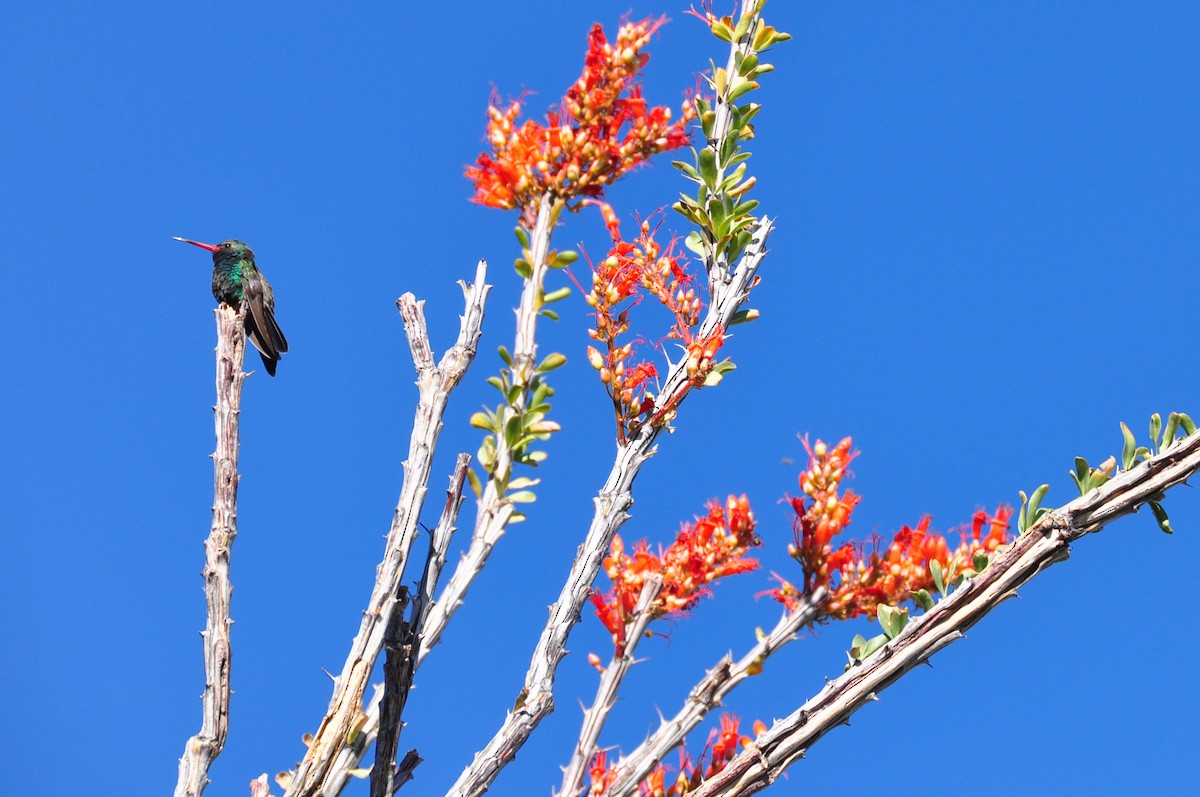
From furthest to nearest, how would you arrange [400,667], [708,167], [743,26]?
[743,26] → [708,167] → [400,667]

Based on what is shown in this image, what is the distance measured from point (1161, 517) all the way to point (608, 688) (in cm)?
164

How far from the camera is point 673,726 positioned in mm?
3059

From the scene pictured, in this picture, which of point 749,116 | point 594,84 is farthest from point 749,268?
point 594,84

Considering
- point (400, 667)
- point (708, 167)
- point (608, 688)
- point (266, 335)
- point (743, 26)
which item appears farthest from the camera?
point (266, 335)

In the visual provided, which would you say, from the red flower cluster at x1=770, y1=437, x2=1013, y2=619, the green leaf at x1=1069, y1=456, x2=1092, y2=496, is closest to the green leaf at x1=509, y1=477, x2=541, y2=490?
the red flower cluster at x1=770, y1=437, x2=1013, y2=619

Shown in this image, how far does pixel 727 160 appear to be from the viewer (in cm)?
394

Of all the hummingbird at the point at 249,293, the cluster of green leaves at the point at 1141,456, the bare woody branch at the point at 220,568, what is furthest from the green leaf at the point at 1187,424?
the hummingbird at the point at 249,293

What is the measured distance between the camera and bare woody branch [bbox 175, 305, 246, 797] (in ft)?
9.92

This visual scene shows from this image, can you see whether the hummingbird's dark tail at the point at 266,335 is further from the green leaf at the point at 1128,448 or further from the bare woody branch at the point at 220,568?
the green leaf at the point at 1128,448

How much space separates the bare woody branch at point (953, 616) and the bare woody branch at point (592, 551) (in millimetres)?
518

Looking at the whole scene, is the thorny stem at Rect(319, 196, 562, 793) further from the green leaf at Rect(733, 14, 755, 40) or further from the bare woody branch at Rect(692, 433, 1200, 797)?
the green leaf at Rect(733, 14, 755, 40)

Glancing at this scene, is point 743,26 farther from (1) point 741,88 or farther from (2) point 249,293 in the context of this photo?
(2) point 249,293

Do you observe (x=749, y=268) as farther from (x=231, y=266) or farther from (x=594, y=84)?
(x=231, y=266)

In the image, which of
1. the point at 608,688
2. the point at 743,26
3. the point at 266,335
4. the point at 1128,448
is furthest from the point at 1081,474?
the point at 266,335
